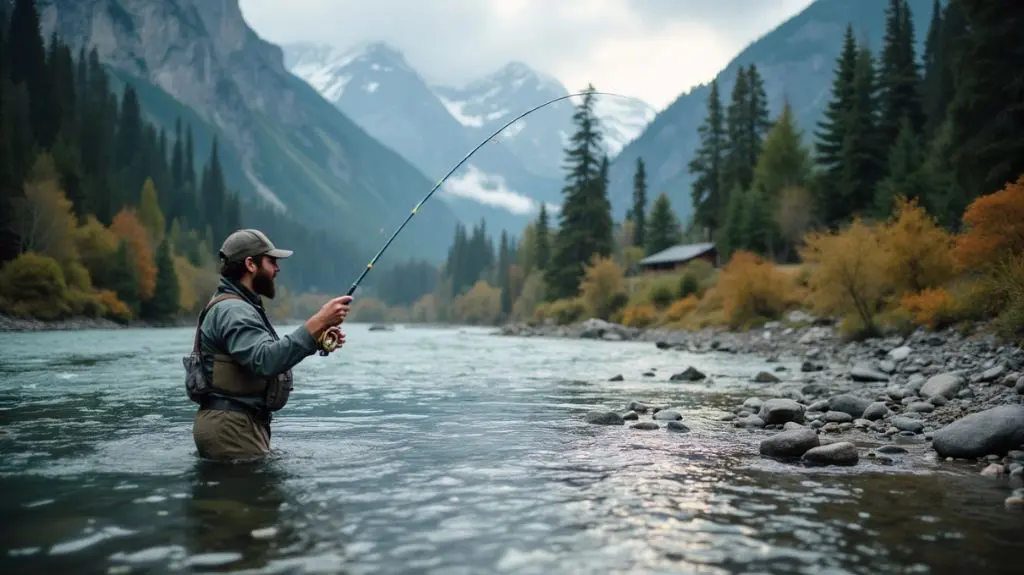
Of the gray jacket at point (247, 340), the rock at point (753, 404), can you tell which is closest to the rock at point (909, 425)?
the rock at point (753, 404)

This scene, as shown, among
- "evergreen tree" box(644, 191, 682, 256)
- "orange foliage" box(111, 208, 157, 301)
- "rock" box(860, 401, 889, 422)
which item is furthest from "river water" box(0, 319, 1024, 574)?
"evergreen tree" box(644, 191, 682, 256)

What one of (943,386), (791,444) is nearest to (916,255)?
(943,386)

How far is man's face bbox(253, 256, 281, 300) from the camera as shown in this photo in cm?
751

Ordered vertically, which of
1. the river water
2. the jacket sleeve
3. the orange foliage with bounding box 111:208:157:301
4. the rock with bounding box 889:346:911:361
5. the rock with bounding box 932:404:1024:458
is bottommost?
the river water

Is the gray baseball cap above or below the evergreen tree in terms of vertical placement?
below

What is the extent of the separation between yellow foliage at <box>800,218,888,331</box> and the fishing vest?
27390mm

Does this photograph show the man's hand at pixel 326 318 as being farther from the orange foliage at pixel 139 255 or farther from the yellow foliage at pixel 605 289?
the orange foliage at pixel 139 255

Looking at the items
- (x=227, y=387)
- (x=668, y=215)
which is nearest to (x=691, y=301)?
(x=668, y=215)

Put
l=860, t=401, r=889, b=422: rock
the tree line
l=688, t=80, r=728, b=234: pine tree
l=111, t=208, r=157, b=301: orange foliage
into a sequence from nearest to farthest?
l=860, t=401, r=889, b=422: rock, the tree line, l=111, t=208, r=157, b=301: orange foliage, l=688, t=80, r=728, b=234: pine tree

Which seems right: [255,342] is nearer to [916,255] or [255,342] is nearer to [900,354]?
[900,354]

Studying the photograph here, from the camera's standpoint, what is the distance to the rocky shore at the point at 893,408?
846 cm

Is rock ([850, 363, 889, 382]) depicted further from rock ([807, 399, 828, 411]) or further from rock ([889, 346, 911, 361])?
rock ([807, 399, 828, 411])

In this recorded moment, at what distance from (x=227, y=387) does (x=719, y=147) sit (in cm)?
8126

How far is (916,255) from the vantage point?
28328mm
